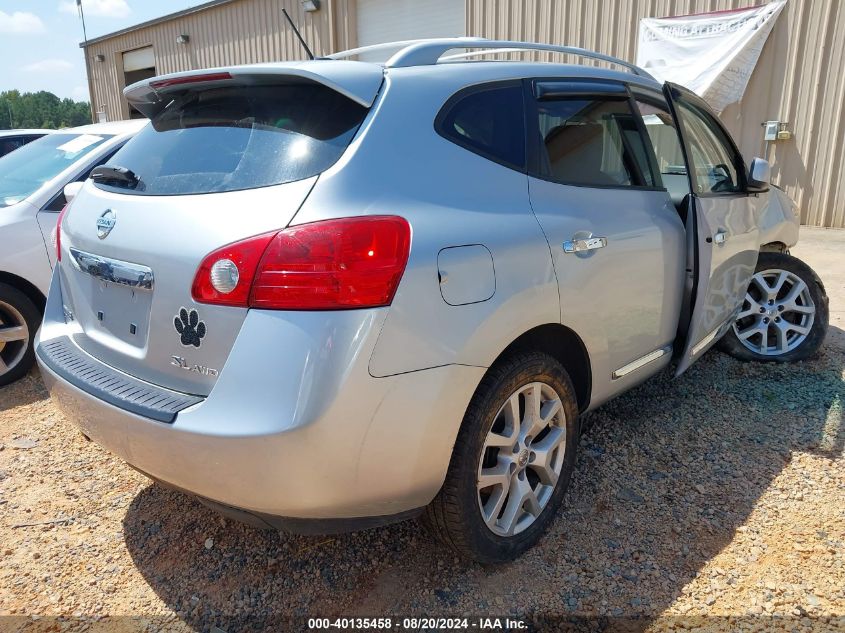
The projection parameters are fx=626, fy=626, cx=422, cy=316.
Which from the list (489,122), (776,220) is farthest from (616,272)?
(776,220)

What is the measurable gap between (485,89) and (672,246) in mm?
1220

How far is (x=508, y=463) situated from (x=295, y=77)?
1469mm

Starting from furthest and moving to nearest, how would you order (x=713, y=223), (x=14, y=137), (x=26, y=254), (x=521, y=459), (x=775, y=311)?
(x=14, y=137)
(x=775, y=311)
(x=26, y=254)
(x=713, y=223)
(x=521, y=459)

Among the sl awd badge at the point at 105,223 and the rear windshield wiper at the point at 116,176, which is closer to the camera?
the sl awd badge at the point at 105,223

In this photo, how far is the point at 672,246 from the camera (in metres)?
2.88

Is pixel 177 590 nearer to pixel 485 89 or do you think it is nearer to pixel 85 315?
pixel 85 315

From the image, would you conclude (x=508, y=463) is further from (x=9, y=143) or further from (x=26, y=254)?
(x=9, y=143)

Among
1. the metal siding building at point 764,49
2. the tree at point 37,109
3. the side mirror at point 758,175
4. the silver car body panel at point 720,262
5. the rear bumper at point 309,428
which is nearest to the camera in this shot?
the rear bumper at point 309,428

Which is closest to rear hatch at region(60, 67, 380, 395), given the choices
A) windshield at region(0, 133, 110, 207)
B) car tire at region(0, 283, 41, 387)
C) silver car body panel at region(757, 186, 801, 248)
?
car tire at region(0, 283, 41, 387)

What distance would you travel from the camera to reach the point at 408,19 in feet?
41.3

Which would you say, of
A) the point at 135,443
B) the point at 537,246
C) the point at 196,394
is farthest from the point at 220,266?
the point at 537,246

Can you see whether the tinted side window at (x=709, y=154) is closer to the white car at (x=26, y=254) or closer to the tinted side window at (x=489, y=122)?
the tinted side window at (x=489, y=122)

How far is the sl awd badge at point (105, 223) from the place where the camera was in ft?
6.87

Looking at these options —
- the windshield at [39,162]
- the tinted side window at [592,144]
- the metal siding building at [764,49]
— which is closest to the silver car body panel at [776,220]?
the tinted side window at [592,144]
